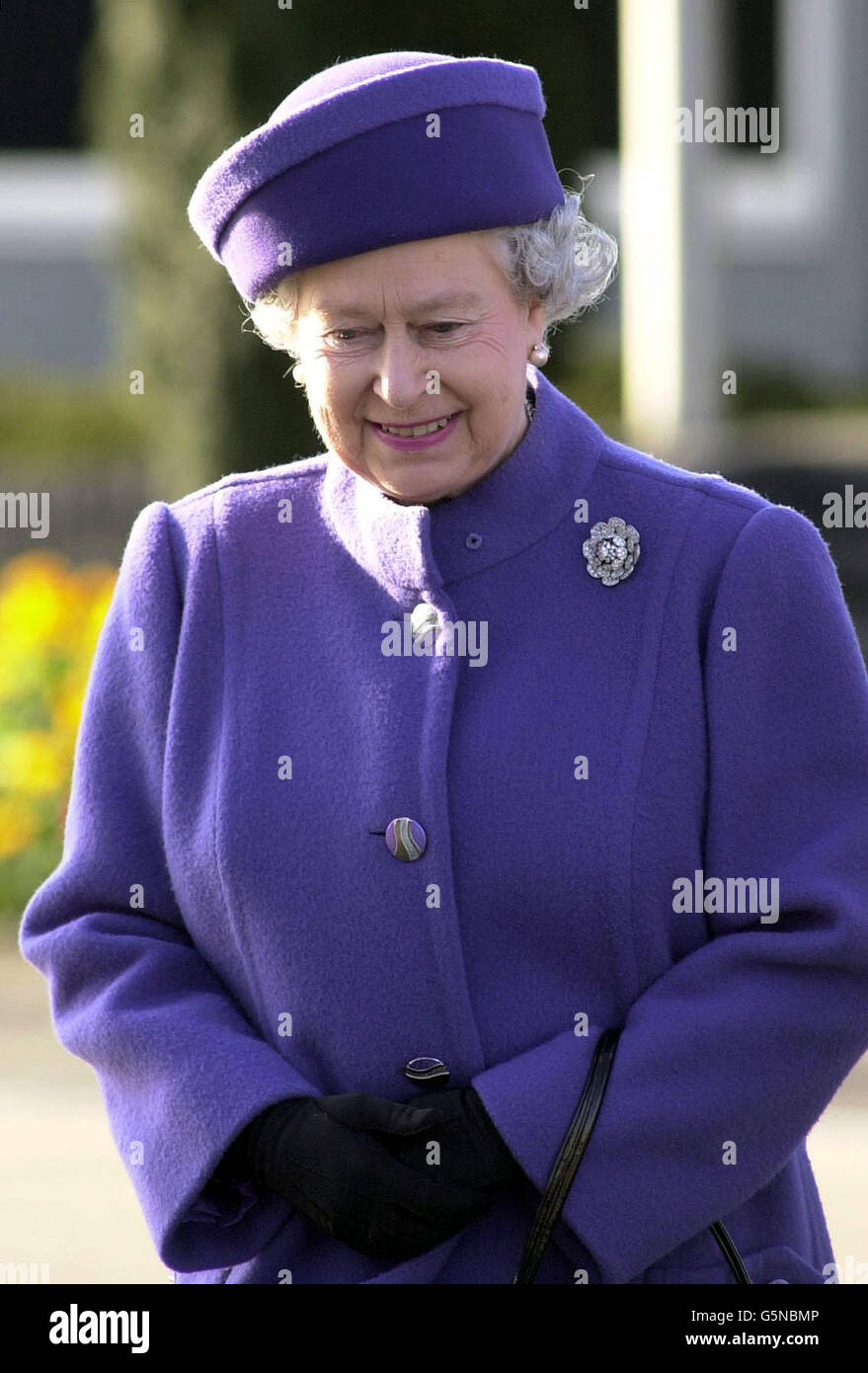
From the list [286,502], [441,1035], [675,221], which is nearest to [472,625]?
[286,502]

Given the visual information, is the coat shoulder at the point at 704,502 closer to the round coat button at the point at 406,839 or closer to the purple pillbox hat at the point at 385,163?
the purple pillbox hat at the point at 385,163

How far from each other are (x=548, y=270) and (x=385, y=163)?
0.20 m

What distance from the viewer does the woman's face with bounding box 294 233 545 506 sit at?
2168 mm

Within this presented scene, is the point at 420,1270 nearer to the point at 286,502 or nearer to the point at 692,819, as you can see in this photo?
the point at 692,819

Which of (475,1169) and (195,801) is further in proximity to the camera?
(195,801)

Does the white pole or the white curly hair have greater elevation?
the white pole

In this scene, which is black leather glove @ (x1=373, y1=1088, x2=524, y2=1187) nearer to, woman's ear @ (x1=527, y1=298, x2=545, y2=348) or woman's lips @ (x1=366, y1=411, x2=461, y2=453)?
woman's lips @ (x1=366, y1=411, x2=461, y2=453)

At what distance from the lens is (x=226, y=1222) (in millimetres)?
2299

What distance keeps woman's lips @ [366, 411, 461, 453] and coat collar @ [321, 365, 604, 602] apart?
3.4 inches

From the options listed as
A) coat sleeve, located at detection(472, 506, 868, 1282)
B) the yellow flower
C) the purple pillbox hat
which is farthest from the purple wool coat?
the yellow flower

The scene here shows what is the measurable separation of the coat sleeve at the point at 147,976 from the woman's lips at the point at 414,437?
0.32 m

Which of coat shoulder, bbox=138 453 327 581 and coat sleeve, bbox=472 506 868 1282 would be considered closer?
coat sleeve, bbox=472 506 868 1282

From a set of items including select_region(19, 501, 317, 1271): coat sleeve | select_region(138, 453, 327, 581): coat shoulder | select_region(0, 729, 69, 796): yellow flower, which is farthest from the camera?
select_region(0, 729, 69, 796): yellow flower

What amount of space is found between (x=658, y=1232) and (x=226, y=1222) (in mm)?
445
